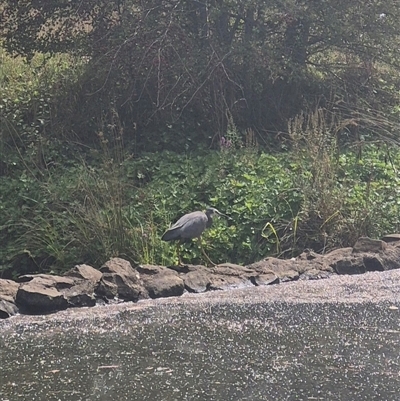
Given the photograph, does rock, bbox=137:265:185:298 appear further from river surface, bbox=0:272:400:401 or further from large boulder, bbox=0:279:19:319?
large boulder, bbox=0:279:19:319

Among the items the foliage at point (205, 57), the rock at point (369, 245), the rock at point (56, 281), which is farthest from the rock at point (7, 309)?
the foliage at point (205, 57)

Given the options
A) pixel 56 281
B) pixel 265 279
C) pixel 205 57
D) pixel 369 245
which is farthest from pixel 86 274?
pixel 205 57

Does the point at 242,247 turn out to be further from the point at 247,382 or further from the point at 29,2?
the point at 29,2

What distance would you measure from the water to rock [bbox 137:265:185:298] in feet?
1.23

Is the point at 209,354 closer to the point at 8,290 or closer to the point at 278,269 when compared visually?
the point at 8,290

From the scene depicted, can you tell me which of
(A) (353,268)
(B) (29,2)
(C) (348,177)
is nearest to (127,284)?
(A) (353,268)

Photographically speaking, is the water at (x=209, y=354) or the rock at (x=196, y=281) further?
the rock at (x=196, y=281)

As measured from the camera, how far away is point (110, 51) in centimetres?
995

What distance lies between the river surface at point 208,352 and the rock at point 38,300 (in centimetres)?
16

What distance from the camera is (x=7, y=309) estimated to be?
5.53 metres

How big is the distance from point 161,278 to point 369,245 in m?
1.92

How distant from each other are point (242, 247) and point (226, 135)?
281 cm

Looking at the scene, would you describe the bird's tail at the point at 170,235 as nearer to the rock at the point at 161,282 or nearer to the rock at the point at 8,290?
the rock at the point at 161,282

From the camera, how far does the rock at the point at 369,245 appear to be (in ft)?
22.8
